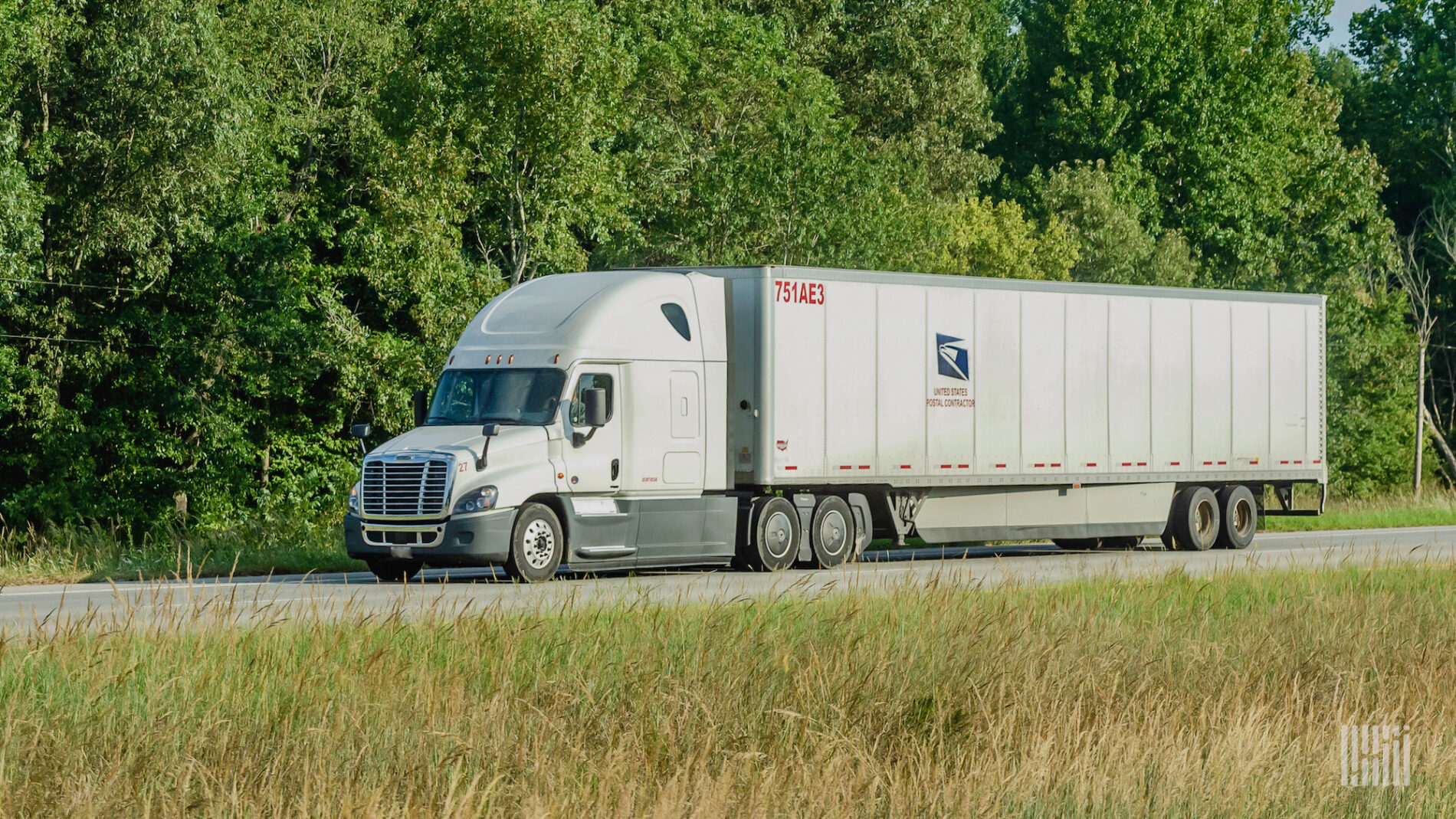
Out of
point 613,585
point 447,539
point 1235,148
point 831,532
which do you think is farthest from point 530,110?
point 1235,148

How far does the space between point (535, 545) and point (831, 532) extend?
4.02 metres

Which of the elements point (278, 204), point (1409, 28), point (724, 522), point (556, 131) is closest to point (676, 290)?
point (724, 522)

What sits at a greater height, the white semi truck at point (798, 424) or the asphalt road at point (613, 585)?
the white semi truck at point (798, 424)

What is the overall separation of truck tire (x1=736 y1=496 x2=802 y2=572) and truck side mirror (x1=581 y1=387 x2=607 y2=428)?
2.38 m

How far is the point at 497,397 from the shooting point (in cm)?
1952

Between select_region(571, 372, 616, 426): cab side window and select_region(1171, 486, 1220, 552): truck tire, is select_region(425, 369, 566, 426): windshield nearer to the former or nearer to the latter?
select_region(571, 372, 616, 426): cab side window

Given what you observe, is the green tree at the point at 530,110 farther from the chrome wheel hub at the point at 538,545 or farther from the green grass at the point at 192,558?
the chrome wheel hub at the point at 538,545

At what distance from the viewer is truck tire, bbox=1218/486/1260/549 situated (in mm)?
25453

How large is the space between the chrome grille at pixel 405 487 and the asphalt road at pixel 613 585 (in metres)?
0.77

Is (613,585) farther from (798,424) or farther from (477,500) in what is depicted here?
(798,424)

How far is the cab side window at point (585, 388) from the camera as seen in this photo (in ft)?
63.0

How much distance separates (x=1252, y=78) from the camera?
6038cm

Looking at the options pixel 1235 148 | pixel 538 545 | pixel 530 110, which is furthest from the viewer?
pixel 1235 148

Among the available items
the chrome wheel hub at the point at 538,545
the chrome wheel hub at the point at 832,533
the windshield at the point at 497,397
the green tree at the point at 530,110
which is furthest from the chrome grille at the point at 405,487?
the green tree at the point at 530,110
